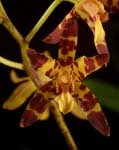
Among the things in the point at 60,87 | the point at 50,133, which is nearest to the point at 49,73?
the point at 60,87

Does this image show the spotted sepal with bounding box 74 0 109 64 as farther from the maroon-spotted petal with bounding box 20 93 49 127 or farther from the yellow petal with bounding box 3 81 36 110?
the yellow petal with bounding box 3 81 36 110

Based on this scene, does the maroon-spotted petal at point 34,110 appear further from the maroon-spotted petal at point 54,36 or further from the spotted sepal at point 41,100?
the maroon-spotted petal at point 54,36

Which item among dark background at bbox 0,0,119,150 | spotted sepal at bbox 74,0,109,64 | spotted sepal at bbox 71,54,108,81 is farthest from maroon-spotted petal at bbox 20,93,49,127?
dark background at bbox 0,0,119,150

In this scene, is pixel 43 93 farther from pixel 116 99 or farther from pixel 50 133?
pixel 50 133

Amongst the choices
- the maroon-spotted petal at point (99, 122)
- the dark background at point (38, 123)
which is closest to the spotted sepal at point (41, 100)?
the maroon-spotted petal at point (99, 122)

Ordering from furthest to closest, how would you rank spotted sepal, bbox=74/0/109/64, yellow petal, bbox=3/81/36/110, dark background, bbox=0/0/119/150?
1. dark background, bbox=0/0/119/150
2. yellow petal, bbox=3/81/36/110
3. spotted sepal, bbox=74/0/109/64
